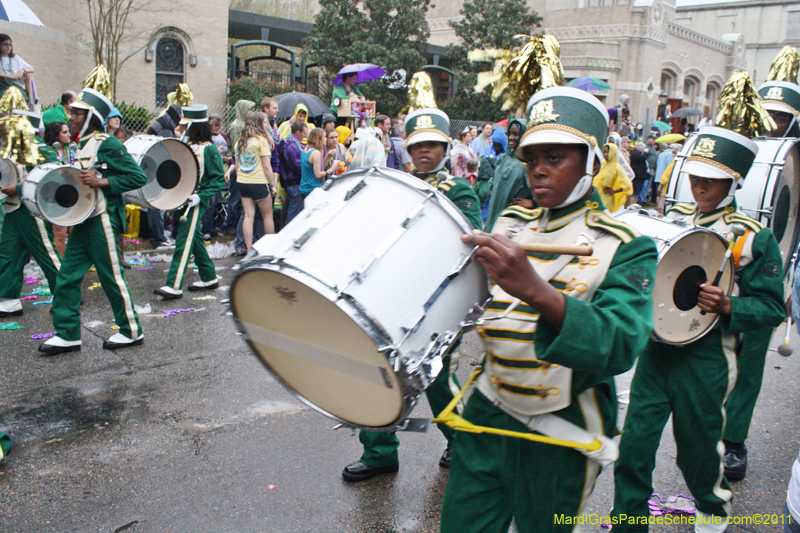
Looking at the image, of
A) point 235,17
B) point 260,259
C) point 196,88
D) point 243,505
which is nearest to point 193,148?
point 243,505

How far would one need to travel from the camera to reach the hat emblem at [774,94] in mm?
5566

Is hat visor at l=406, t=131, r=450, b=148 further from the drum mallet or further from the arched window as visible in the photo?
the arched window

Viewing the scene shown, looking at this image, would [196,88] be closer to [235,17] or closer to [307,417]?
[235,17]

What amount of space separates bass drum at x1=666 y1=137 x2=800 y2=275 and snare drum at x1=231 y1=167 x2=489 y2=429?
2.20 m

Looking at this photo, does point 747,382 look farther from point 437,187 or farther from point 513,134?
point 513,134

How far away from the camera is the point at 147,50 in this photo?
63.9 feet

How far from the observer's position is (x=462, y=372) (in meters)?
5.71

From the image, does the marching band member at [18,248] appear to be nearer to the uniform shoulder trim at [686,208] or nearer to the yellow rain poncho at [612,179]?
the yellow rain poncho at [612,179]

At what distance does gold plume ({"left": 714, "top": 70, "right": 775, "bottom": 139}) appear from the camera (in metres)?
4.59

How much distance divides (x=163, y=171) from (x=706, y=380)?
5916 millimetres

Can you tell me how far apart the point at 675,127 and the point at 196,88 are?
870 inches

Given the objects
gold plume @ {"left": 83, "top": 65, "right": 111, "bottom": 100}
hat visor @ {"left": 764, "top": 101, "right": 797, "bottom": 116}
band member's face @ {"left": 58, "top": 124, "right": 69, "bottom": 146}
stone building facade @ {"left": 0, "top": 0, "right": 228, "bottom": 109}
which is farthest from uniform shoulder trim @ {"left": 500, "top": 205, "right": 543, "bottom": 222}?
stone building facade @ {"left": 0, "top": 0, "right": 228, "bottom": 109}

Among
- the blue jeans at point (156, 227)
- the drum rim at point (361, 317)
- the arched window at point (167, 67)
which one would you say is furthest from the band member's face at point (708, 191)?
the arched window at point (167, 67)

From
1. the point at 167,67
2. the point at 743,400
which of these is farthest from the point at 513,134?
the point at 167,67
